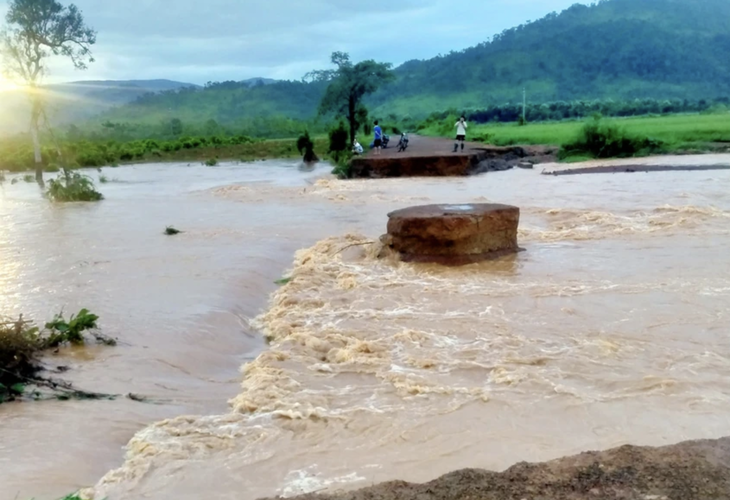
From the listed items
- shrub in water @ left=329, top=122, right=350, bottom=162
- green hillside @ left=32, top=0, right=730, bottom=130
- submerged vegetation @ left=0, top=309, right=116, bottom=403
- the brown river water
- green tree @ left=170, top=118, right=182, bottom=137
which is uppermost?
green hillside @ left=32, top=0, right=730, bottom=130

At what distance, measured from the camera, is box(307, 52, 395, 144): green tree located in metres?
37.3

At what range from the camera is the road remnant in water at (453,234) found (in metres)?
9.95

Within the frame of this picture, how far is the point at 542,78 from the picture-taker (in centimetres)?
9950

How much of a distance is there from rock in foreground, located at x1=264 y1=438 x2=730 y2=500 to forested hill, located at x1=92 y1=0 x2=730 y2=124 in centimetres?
8180

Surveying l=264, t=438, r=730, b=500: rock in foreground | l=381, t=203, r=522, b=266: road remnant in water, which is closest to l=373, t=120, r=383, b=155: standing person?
l=381, t=203, r=522, b=266: road remnant in water

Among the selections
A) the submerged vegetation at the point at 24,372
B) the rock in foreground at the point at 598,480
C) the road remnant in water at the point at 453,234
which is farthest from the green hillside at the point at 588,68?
the rock in foreground at the point at 598,480

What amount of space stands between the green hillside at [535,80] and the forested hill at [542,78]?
138 mm

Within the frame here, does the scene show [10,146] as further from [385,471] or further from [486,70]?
[486,70]

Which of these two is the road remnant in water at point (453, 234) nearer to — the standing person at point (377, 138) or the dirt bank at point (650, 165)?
the dirt bank at point (650, 165)

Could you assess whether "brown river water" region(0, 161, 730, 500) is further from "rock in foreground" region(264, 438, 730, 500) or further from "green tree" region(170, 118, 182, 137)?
"green tree" region(170, 118, 182, 137)

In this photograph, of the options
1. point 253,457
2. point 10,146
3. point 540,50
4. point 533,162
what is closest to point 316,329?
point 253,457

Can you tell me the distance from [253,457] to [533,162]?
2427cm

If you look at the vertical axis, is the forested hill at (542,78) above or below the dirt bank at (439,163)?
above

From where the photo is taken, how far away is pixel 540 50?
10956cm
